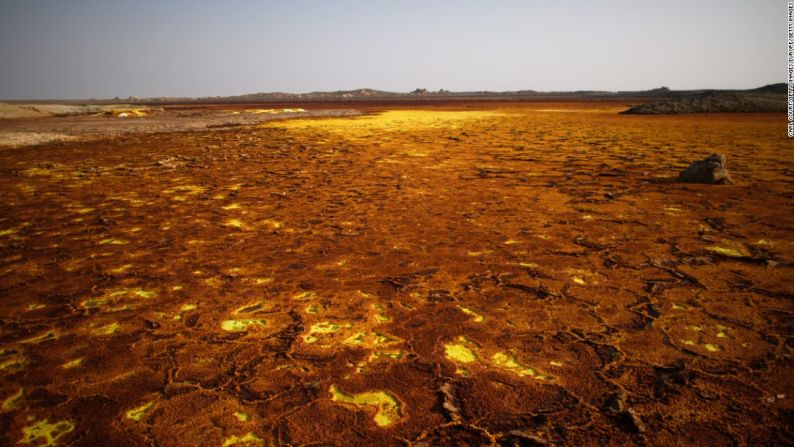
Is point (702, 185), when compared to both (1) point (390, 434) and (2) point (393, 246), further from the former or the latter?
(1) point (390, 434)

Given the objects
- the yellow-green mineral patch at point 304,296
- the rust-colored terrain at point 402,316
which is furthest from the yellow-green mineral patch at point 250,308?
the yellow-green mineral patch at point 304,296

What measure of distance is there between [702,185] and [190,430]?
587 cm

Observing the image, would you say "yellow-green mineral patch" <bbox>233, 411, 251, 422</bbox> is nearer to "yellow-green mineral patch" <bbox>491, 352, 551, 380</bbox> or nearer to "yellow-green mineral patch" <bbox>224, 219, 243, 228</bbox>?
"yellow-green mineral patch" <bbox>491, 352, 551, 380</bbox>

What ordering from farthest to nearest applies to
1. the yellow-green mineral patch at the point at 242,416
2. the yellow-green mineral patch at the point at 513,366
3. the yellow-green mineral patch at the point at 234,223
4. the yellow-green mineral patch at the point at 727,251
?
1. the yellow-green mineral patch at the point at 234,223
2. the yellow-green mineral patch at the point at 727,251
3. the yellow-green mineral patch at the point at 513,366
4. the yellow-green mineral patch at the point at 242,416

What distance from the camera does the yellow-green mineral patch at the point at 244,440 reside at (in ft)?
4.81

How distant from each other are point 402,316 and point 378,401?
0.69m

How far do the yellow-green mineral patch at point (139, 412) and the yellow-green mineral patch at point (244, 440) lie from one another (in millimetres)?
415

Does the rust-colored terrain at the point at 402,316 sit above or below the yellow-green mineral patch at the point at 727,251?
below

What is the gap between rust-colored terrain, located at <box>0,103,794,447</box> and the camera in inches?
61.1

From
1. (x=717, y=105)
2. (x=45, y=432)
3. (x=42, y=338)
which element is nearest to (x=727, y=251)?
(x=45, y=432)

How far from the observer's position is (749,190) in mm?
4723

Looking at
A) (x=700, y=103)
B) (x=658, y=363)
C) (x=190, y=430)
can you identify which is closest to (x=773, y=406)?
(x=658, y=363)

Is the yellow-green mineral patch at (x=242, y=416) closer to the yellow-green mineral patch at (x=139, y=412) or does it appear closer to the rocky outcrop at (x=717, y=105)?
the yellow-green mineral patch at (x=139, y=412)

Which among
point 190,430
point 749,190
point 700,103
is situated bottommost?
point 190,430
